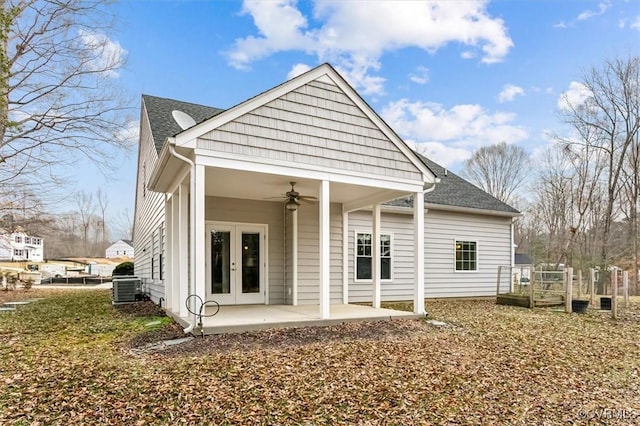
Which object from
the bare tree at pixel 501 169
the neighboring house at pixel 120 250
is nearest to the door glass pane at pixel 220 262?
the bare tree at pixel 501 169

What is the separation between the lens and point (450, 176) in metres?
14.9

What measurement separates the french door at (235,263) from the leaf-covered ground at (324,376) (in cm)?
190

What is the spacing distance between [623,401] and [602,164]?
22014 mm

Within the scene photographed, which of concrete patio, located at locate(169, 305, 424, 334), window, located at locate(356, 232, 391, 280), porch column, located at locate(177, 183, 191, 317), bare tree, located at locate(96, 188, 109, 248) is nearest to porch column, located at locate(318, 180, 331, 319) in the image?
concrete patio, located at locate(169, 305, 424, 334)

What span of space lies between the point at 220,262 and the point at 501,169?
27.4 metres

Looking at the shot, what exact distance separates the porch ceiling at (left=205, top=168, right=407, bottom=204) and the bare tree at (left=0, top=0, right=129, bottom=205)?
6.83 metres

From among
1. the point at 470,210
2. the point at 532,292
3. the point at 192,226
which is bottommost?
the point at 532,292

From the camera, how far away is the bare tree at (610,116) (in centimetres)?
2033

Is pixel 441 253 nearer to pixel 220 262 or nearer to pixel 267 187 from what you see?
pixel 267 187

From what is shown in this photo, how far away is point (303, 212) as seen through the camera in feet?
32.0

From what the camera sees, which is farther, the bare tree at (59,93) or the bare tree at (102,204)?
the bare tree at (102,204)

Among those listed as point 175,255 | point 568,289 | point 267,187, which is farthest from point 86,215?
point 568,289

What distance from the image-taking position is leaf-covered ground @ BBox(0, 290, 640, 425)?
3.49 meters

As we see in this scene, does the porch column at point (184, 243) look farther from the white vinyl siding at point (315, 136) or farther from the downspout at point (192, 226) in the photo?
the white vinyl siding at point (315, 136)
